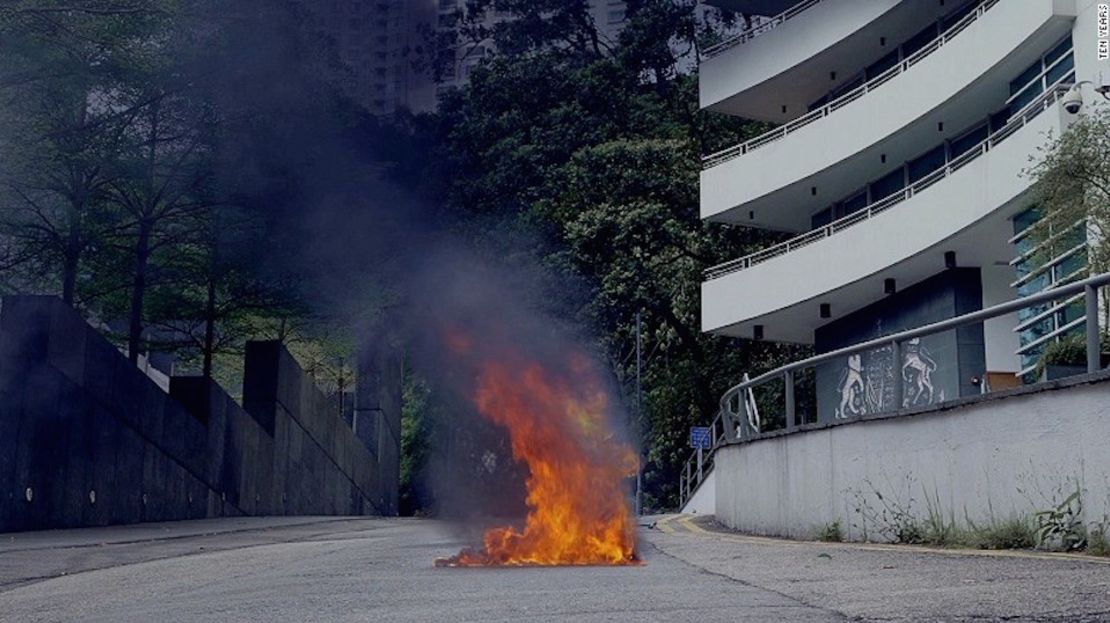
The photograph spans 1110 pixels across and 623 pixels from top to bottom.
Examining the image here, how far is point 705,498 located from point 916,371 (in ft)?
56.1

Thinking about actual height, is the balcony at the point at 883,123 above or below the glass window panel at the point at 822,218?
above

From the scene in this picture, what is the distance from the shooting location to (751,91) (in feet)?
115

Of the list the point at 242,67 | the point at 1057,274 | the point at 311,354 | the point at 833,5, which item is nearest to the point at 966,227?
the point at 1057,274

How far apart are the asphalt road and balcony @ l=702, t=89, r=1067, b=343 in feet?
47.4

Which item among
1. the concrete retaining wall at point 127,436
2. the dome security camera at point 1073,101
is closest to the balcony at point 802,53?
the dome security camera at point 1073,101

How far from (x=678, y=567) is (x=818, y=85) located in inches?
1067

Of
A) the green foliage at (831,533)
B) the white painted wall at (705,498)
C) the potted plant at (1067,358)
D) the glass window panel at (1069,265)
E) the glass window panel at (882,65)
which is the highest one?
the glass window panel at (882,65)

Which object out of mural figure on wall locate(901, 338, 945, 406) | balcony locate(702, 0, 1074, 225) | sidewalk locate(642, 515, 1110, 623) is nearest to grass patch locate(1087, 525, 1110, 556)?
sidewalk locate(642, 515, 1110, 623)

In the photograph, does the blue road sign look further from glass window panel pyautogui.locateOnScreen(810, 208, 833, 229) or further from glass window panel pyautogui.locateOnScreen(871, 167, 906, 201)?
glass window panel pyautogui.locateOnScreen(871, 167, 906, 201)

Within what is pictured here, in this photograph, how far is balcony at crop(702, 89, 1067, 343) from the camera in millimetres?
25141

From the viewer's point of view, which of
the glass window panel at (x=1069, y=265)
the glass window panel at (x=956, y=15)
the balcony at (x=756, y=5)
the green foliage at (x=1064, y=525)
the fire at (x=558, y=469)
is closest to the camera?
the green foliage at (x=1064, y=525)

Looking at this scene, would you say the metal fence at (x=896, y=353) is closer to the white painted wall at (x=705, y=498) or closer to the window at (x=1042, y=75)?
the white painted wall at (x=705, y=498)

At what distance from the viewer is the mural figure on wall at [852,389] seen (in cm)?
1257

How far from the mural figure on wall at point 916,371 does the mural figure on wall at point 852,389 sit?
0.68 meters
